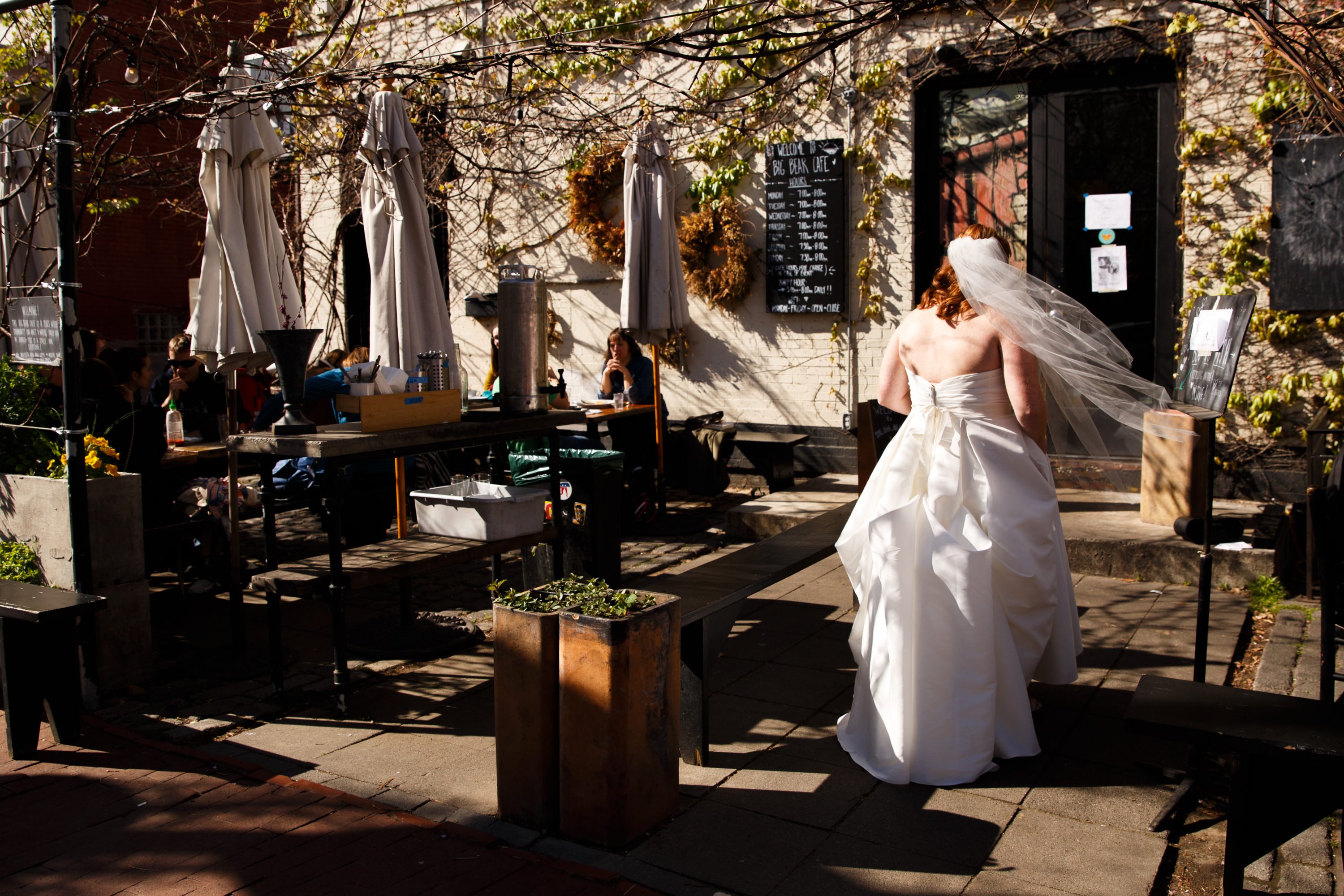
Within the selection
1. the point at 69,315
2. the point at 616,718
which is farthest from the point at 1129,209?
the point at 69,315

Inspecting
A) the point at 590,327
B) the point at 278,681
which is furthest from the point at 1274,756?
the point at 590,327

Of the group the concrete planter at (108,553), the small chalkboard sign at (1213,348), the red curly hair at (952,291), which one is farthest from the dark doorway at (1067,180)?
the concrete planter at (108,553)

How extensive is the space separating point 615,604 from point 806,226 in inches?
274

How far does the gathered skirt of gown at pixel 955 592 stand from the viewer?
3672 mm

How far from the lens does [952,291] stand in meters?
4.11

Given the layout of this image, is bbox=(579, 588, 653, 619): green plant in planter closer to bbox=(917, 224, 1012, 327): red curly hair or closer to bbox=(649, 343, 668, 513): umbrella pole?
bbox=(917, 224, 1012, 327): red curly hair

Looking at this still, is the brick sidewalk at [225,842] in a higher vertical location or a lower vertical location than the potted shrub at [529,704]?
lower

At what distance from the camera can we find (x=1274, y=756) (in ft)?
8.94

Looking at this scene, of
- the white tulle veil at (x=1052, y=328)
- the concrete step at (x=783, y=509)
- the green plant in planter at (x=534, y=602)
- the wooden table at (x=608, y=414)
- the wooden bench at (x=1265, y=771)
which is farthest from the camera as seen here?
the wooden table at (x=608, y=414)

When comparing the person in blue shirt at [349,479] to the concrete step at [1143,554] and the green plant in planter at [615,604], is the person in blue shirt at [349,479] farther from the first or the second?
the concrete step at [1143,554]

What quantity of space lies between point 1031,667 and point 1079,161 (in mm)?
5919

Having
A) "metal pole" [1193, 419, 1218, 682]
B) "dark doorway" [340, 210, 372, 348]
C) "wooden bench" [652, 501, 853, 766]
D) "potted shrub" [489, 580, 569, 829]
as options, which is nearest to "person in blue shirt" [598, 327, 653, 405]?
"wooden bench" [652, 501, 853, 766]

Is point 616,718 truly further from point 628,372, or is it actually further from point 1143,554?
point 628,372

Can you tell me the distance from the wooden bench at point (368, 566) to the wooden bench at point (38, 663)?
68 cm
